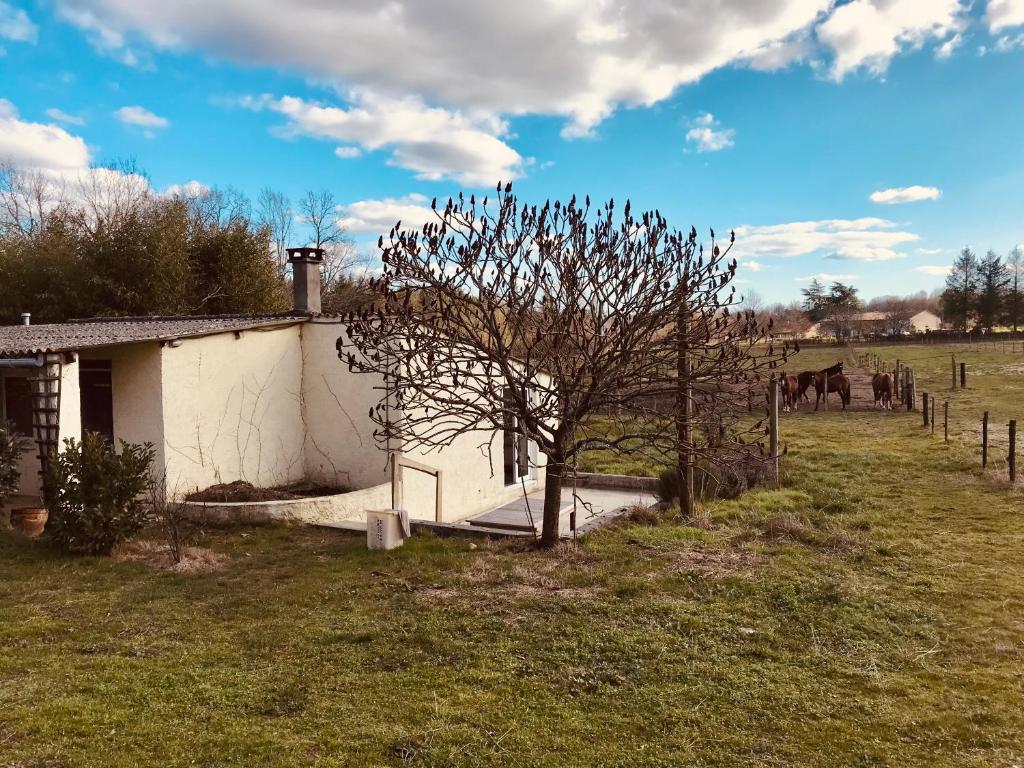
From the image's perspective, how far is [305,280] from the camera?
13.3m

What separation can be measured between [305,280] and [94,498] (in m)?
6.74

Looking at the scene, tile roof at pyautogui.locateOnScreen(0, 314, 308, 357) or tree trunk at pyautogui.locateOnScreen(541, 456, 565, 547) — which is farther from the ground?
tile roof at pyautogui.locateOnScreen(0, 314, 308, 357)

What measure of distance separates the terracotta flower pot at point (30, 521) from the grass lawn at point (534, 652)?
48 centimetres

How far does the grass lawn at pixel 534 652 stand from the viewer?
3680 mm

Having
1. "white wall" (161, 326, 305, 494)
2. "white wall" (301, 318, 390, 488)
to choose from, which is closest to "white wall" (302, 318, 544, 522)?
"white wall" (301, 318, 390, 488)

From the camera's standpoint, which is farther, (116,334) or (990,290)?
(990,290)

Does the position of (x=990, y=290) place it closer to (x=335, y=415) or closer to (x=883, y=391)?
(x=883, y=391)

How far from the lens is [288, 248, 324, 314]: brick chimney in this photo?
13.2 meters

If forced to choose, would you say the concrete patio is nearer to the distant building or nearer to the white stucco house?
the white stucco house

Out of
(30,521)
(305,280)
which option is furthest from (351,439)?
(30,521)

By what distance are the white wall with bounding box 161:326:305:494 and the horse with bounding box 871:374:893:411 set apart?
57.2 feet

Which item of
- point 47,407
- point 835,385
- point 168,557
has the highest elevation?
point 47,407

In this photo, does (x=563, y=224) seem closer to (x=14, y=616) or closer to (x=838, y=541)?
(x=838, y=541)

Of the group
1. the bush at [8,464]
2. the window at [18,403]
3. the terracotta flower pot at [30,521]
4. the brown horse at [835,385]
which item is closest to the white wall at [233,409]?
the terracotta flower pot at [30,521]
